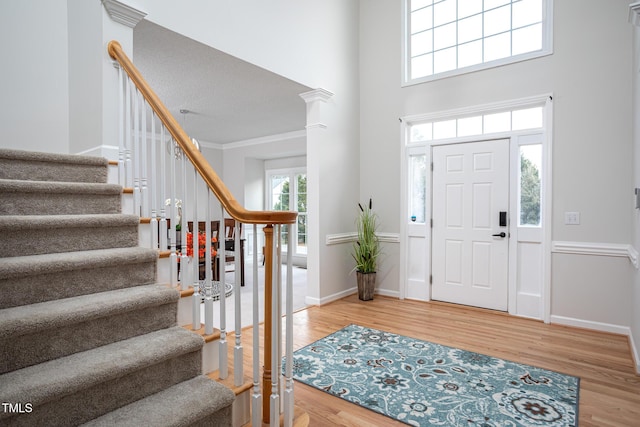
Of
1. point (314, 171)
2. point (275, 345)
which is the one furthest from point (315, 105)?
point (275, 345)

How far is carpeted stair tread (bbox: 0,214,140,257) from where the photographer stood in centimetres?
168

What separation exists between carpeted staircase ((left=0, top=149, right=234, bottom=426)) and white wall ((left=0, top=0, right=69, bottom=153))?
3.49 feet

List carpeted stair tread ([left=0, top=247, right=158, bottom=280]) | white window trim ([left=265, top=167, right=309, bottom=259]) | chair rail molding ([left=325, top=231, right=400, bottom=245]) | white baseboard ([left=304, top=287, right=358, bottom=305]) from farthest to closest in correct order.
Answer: white window trim ([left=265, top=167, right=309, bottom=259])
chair rail molding ([left=325, top=231, right=400, bottom=245])
white baseboard ([left=304, top=287, right=358, bottom=305])
carpeted stair tread ([left=0, top=247, right=158, bottom=280])

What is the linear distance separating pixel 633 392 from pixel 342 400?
182 centimetres

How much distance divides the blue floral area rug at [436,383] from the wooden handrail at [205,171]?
1.35 metres

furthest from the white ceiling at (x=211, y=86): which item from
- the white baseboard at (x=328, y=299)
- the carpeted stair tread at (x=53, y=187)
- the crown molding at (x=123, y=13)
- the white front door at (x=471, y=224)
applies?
the white baseboard at (x=328, y=299)

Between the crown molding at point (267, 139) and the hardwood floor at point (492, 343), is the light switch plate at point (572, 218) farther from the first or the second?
the crown molding at point (267, 139)

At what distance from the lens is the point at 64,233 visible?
1.84 meters

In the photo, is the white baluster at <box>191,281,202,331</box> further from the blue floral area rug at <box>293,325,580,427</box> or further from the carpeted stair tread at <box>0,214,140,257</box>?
the blue floral area rug at <box>293,325,580,427</box>

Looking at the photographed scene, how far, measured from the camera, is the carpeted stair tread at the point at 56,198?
1.85 meters

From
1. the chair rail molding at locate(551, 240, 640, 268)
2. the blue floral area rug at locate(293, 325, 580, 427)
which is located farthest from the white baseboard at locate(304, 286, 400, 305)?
the chair rail molding at locate(551, 240, 640, 268)

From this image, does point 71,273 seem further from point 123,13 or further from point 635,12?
point 635,12

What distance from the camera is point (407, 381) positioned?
2396mm

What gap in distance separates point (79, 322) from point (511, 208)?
3844mm
